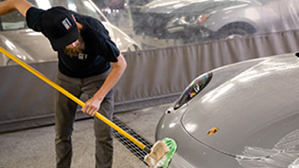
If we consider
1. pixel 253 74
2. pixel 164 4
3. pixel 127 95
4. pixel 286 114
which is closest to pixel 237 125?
pixel 286 114

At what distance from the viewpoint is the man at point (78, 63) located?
5.37 ft

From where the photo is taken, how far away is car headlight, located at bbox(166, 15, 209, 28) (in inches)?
154

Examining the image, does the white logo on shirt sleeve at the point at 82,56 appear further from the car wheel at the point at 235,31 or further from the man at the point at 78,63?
the car wheel at the point at 235,31

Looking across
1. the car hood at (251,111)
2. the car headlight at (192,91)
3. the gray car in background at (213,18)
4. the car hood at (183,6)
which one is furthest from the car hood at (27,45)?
the car hood at (251,111)

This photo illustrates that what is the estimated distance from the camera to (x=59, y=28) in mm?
1599

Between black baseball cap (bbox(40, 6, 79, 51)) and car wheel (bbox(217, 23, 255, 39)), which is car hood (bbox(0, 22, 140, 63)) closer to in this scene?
black baseball cap (bbox(40, 6, 79, 51))

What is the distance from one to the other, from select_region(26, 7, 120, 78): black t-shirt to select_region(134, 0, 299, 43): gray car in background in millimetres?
1868

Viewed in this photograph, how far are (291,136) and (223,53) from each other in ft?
9.82

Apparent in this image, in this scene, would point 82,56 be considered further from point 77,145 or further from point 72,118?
point 77,145

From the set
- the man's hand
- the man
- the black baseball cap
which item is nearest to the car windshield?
the man

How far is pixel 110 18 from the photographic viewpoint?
3.71 metres

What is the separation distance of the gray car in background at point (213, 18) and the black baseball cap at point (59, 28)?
2209 mm

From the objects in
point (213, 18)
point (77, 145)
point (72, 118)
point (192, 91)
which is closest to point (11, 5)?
point (72, 118)

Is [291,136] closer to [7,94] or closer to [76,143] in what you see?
[76,143]
